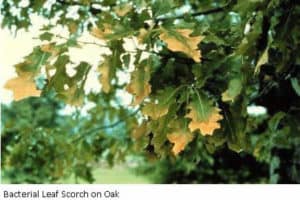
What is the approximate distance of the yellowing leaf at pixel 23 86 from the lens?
1.72 metres

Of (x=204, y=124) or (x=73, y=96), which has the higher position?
(x=73, y=96)

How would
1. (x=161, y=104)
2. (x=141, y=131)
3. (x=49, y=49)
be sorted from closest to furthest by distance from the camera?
(x=49, y=49)
(x=161, y=104)
(x=141, y=131)

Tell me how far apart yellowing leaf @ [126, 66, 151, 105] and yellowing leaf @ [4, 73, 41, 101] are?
33cm

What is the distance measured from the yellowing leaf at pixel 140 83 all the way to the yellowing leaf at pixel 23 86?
329mm

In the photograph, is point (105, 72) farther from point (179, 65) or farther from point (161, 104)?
point (179, 65)

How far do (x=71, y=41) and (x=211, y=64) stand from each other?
545 mm

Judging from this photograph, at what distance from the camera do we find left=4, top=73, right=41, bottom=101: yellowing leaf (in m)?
1.72

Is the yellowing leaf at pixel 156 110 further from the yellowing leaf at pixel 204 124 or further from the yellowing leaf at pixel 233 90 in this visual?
the yellowing leaf at pixel 233 90

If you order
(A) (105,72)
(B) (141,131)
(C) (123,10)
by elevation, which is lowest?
(B) (141,131)

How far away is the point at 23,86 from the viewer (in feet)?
5.69

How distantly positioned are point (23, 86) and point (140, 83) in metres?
0.39
